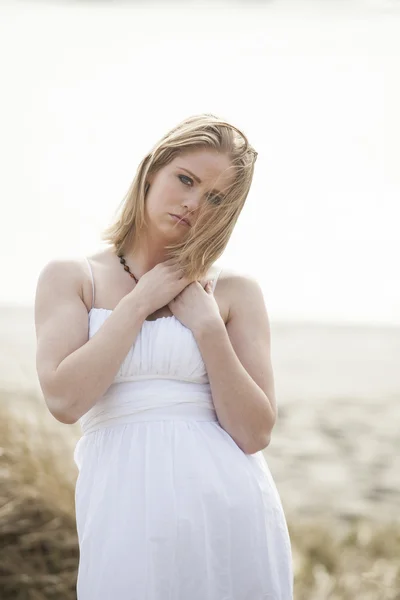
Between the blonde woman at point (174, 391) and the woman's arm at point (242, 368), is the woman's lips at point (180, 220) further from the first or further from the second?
the woman's arm at point (242, 368)

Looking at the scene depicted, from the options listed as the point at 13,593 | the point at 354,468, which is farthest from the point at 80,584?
the point at 354,468

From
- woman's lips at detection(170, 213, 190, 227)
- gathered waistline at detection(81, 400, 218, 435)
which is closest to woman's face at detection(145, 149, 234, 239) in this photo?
woman's lips at detection(170, 213, 190, 227)

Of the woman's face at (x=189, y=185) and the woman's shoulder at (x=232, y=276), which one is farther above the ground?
the woman's face at (x=189, y=185)

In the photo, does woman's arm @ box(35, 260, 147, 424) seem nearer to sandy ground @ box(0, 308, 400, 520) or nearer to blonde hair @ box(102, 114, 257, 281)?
blonde hair @ box(102, 114, 257, 281)

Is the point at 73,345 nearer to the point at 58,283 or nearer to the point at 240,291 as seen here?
the point at 58,283

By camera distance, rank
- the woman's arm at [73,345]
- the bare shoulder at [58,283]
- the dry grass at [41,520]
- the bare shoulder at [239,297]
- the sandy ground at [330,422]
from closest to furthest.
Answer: the woman's arm at [73,345] → the bare shoulder at [58,283] → the bare shoulder at [239,297] → the dry grass at [41,520] → the sandy ground at [330,422]

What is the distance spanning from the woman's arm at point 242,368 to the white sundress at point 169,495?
41mm

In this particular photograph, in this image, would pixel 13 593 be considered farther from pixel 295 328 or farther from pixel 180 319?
pixel 295 328

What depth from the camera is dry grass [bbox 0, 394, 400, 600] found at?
3.10m

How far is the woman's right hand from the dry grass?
1.50m

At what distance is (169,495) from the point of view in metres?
1.87

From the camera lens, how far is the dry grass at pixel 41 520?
3.10m

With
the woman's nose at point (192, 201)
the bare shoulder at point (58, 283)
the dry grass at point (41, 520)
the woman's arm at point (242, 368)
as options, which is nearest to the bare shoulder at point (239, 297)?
the woman's arm at point (242, 368)

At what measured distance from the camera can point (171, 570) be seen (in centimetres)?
183
